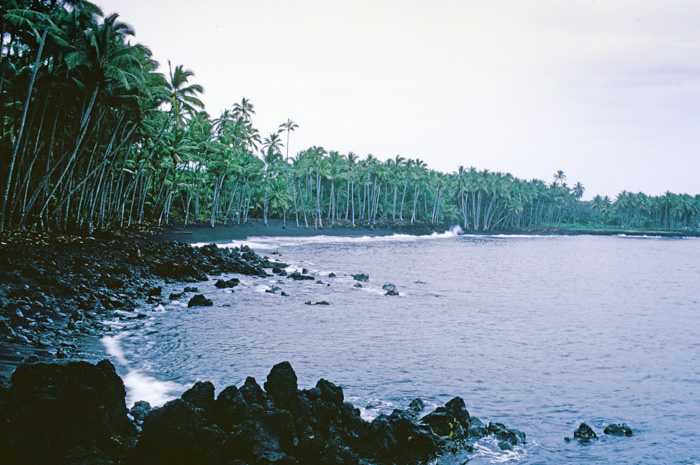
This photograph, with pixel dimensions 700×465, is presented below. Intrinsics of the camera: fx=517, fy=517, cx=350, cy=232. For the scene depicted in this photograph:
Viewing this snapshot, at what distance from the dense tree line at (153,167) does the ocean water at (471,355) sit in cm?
1126

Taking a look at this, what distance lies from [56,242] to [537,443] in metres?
22.3

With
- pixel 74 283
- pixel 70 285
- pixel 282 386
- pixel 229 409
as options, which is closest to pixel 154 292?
pixel 74 283

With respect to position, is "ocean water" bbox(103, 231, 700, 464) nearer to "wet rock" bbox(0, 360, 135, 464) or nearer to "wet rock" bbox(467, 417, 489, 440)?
"wet rock" bbox(467, 417, 489, 440)

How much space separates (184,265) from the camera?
24.9 m

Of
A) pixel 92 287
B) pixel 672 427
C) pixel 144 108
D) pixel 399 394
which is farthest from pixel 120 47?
pixel 672 427

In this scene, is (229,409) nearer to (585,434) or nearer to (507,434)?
(507,434)

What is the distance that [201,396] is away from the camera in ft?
21.5

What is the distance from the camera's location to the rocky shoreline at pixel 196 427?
5320mm

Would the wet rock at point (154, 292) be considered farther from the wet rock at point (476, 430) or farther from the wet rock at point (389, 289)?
the wet rock at point (476, 430)

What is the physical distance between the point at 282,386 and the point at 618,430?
5625mm

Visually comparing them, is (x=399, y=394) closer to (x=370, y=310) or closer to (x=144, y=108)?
(x=370, y=310)

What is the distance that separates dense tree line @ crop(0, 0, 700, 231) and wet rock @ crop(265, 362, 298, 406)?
17737 millimetres

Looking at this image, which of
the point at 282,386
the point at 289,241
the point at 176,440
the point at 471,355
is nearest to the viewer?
the point at 176,440

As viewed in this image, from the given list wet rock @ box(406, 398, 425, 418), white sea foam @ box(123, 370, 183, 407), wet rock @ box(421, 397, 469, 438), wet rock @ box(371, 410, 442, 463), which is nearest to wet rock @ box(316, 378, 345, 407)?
wet rock @ box(371, 410, 442, 463)
